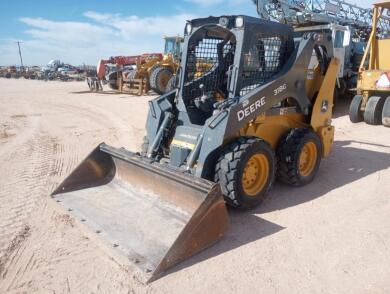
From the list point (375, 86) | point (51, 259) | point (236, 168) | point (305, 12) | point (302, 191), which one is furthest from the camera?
point (305, 12)

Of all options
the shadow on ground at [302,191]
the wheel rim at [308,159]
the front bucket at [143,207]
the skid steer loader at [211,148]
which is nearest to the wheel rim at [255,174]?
the skid steer loader at [211,148]

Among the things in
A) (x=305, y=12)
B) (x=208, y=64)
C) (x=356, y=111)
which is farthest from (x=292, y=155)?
(x=305, y=12)

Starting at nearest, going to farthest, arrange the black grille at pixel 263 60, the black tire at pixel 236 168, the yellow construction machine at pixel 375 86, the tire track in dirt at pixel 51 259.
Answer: the tire track in dirt at pixel 51 259, the black tire at pixel 236 168, the black grille at pixel 263 60, the yellow construction machine at pixel 375 86

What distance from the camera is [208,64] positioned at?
494cm

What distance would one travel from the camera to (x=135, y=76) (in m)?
16.5

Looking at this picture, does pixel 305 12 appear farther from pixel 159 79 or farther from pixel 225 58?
pixel 225 58

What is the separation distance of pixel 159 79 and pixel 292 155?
1175 centimetres

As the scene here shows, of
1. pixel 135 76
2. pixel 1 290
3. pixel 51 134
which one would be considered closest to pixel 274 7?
pixel 135 76

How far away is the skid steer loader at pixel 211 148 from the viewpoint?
3271 mm

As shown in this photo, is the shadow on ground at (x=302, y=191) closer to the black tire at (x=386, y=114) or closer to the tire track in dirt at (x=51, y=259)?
the tire track in dirt at (x=51, y=259)

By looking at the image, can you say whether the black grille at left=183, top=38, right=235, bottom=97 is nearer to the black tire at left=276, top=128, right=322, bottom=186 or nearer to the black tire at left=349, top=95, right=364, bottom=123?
the black tire at left=276, top=128, right=322, bottom=186

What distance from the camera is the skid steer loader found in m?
3.27

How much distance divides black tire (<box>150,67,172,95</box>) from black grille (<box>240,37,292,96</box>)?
437 inches

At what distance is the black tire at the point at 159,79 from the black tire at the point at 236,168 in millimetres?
11952
